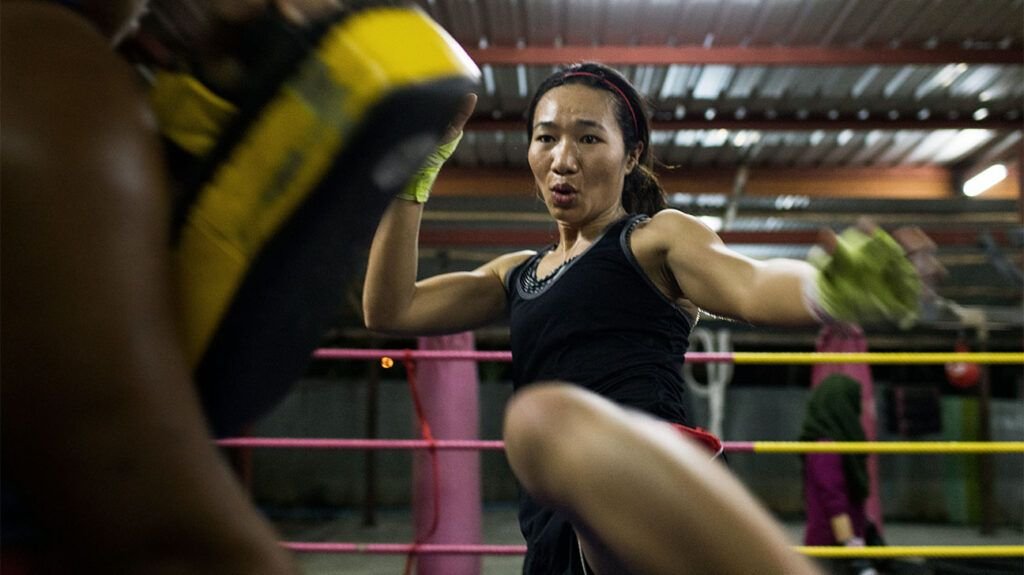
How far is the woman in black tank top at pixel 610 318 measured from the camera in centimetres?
80

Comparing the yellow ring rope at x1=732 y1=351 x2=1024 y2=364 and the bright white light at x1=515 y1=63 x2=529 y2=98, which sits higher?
the bright white light at x1=515 y1=63 x2=529 y2=98

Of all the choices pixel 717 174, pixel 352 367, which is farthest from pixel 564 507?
pixel 352 367

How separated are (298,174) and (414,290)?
1.21 metres

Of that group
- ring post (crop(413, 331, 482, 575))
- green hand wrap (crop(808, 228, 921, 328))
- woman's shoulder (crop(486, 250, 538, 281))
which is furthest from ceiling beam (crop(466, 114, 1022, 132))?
green hand wrap (crop(808, 228, 921, 328))

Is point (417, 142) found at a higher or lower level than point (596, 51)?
lower

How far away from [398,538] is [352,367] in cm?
278

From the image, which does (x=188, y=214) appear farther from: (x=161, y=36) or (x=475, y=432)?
(x=475, y=432)

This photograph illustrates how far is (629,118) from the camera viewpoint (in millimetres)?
1750

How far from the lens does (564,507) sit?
0.89m

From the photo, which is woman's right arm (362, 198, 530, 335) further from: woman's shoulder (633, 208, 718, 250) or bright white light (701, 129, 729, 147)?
bright white light (701, 129, 729, 147)

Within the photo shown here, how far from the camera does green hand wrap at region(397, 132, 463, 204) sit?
1626 mm

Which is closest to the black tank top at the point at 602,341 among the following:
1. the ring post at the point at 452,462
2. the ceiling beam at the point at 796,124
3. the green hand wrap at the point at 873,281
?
the green hand wrap at the point at 873,281

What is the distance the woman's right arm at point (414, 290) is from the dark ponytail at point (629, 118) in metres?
0.25

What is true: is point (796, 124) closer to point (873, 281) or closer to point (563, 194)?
point (563, 194)
